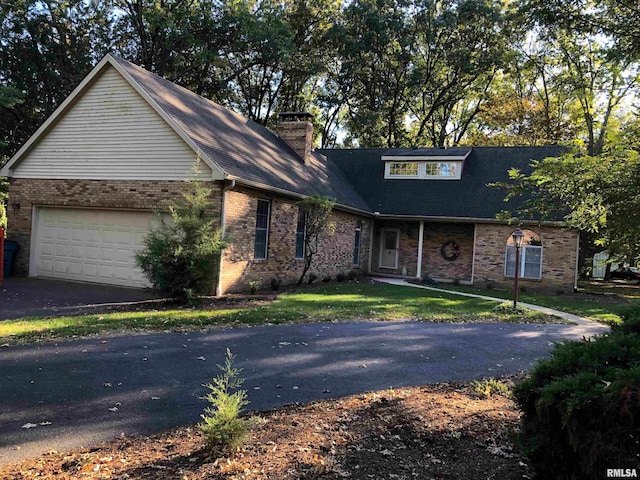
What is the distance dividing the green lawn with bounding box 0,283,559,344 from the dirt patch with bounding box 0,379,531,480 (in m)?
4.19

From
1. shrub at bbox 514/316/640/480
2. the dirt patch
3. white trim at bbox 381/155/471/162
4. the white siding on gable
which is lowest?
the dirt patch

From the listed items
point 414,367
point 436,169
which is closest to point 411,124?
point 436,169

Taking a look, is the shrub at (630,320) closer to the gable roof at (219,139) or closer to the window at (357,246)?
the gable roof at (219,139)

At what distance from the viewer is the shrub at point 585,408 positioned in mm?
2434

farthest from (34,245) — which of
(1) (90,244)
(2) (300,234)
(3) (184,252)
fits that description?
(2) (300,234)

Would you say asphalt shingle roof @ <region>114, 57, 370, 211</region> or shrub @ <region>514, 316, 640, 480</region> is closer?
shrub @ <region>514, 316, 640, 480</region>

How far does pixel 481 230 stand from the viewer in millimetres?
18844

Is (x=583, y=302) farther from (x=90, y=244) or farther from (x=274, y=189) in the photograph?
(x=90, y=244)

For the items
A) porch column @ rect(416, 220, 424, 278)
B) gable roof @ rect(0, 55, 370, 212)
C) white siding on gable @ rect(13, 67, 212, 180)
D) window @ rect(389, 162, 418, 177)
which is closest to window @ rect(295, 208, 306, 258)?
gable roof @ rect(0, 55, 370, 212)

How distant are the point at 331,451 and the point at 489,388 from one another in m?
2.48

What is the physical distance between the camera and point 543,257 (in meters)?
18.0

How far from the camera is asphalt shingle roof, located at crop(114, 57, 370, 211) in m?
12.3

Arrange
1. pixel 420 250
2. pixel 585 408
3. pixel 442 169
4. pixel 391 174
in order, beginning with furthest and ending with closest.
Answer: pixel 391 174 < pixel 442 169 < pixel 420 250 < pixel 585 408

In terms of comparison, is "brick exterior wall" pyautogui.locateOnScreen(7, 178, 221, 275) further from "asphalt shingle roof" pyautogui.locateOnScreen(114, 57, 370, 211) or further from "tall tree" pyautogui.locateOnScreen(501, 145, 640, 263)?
"tall tree" pyautogui.locateOnScreen(501, 145, 640, 263)
